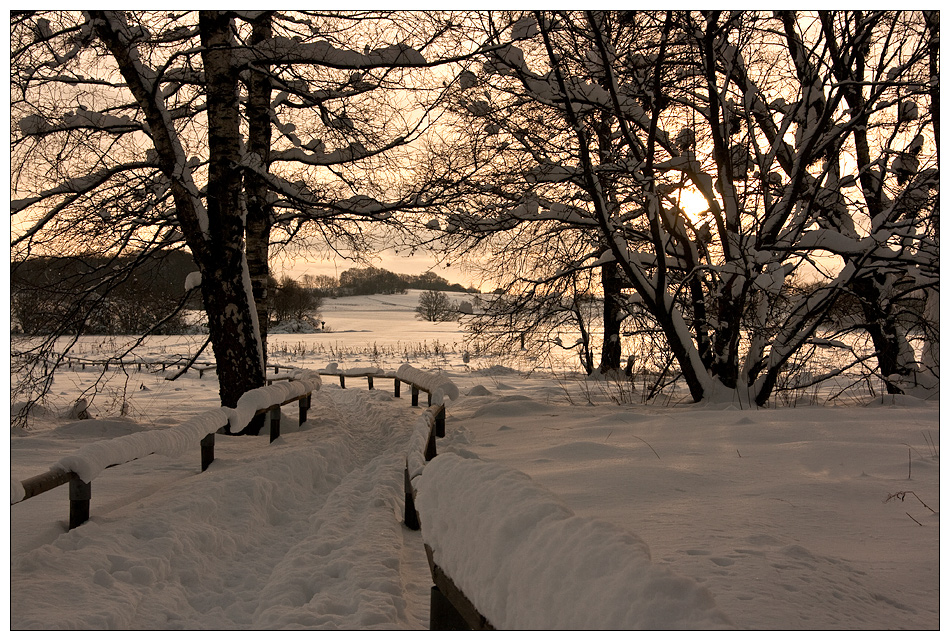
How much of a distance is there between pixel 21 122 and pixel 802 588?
31.6 feet

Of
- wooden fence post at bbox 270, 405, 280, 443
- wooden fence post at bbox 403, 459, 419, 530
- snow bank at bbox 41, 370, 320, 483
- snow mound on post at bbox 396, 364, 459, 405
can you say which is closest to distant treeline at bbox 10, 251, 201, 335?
wooden fence post at bbox 270, 405, 280, 443

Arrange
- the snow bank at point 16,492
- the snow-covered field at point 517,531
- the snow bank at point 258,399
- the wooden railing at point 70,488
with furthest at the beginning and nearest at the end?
the snow bank at point 258,399
the wooden railing at point 70,488
the snow bank at point 16,492
the snow-covered field at point 517,531

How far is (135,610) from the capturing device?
3.20 metres

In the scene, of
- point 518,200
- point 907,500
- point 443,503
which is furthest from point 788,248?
point 443,503

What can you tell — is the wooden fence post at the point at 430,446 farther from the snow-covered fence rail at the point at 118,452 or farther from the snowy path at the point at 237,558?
the snow-covered fence rail at the point at 118,452

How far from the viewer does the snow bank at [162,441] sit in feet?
13.7

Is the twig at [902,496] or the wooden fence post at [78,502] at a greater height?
the twig at [902,496]

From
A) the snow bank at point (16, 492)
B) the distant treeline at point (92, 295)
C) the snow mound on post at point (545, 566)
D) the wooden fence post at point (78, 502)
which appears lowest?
the wooden fence post at point (78, 502)

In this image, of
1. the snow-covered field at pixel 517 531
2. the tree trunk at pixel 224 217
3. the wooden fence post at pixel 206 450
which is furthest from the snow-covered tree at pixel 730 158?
the wooden fence post at pixel 206 450

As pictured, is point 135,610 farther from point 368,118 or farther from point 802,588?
point 368,118

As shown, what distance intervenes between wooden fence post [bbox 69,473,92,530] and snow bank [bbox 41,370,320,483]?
75 mm

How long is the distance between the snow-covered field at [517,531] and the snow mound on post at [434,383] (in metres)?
0.53

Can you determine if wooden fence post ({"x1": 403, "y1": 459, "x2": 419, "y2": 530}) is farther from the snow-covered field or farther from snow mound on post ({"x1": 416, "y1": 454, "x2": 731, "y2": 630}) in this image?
snow mound on post ({"x1": 416, "y1": 454, "x2": 731, "y2": 630})

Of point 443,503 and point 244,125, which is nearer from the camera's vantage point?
point 443,503
